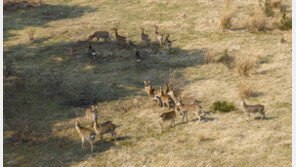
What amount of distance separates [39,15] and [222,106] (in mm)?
24589

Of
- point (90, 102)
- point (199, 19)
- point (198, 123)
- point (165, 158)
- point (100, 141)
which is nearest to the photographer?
point (165, 158)

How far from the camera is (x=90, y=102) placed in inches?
637

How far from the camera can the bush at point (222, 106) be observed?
573 inches

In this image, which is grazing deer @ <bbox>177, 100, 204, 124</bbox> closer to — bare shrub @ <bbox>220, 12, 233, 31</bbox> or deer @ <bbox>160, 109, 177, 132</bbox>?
deer @ <bbox>160, 109, 177, 132</bbox>

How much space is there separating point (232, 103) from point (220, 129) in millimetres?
2629

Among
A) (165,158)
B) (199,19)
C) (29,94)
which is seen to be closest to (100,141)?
(165,158)

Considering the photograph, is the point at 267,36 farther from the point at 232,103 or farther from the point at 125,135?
the point at 125,135

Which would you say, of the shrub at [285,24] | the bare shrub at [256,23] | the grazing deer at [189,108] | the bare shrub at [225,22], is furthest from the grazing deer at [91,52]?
the shrub at [285,24]

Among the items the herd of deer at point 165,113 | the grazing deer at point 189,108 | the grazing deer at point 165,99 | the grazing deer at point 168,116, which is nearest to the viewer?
the herd of deer at point 165,113

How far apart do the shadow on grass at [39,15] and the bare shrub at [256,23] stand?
16002 millimetres

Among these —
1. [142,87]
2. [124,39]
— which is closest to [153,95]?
[142,87]

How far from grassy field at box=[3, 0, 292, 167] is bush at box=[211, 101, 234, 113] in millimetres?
305

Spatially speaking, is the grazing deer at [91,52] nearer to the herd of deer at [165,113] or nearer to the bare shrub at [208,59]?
the herd of deer at [165,113]

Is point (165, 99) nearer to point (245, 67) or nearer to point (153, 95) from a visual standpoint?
point (153, 95)
